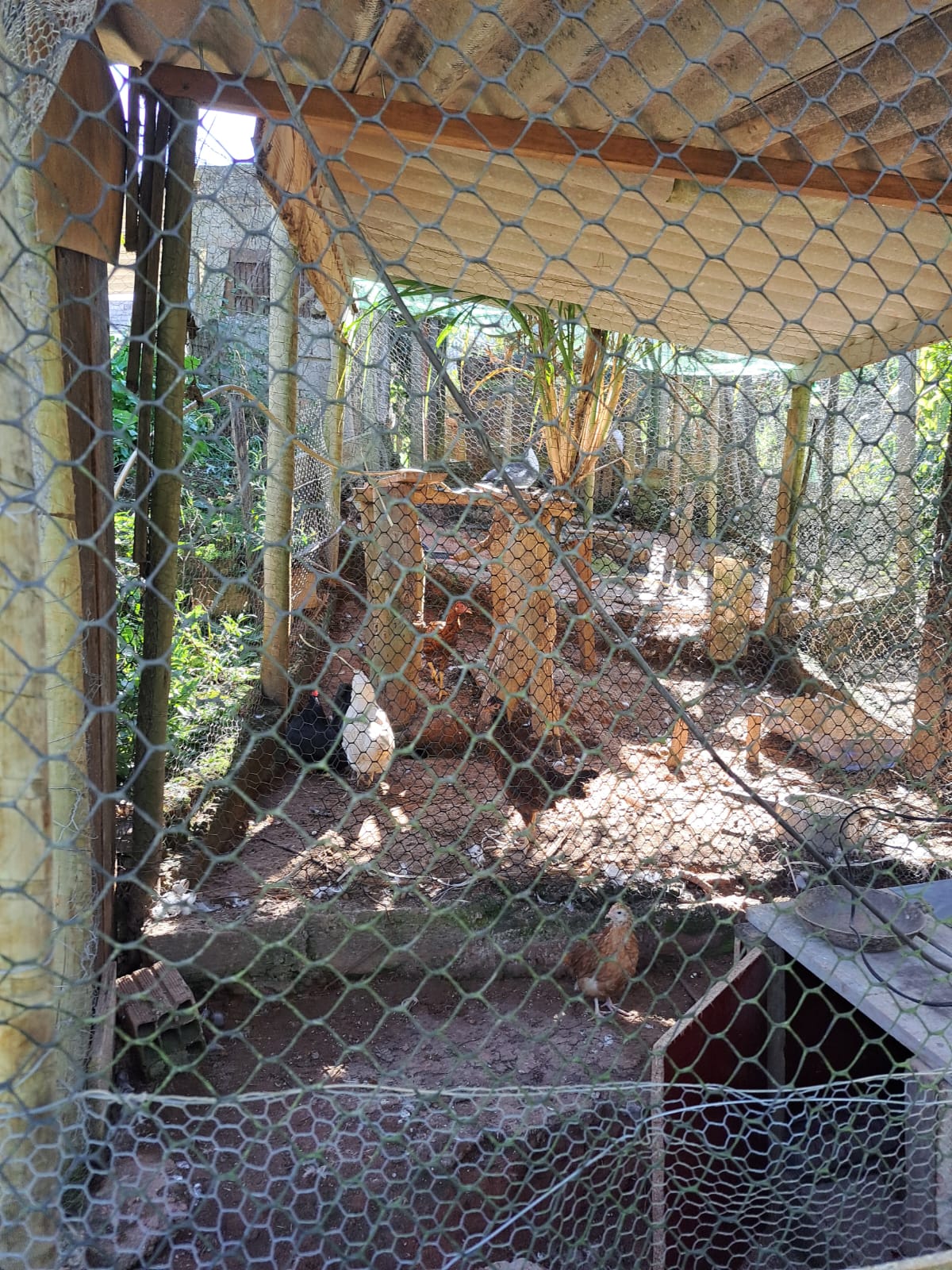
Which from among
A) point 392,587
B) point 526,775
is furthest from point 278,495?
point 526,775

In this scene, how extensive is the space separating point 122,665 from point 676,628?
438 cm

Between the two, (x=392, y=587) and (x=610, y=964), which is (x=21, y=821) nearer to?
(x=610, y=964)

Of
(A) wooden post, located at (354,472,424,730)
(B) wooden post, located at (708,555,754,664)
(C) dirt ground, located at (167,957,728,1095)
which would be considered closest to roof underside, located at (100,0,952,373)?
(A) wooden post, located at (354,472,424,730)

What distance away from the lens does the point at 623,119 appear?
4.09 ft

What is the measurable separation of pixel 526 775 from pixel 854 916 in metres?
1.91

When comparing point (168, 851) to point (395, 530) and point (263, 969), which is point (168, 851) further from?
point (395, 530)

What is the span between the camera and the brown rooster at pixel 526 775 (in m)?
3.77

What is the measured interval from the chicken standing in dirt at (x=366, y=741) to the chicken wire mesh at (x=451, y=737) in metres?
0.02

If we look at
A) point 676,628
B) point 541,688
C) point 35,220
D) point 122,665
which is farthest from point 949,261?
point 676,628

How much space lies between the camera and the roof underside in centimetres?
147

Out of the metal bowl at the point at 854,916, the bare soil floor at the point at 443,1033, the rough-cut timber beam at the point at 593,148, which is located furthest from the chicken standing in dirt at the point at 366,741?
the rough-cut timber beam at the point at 593,148

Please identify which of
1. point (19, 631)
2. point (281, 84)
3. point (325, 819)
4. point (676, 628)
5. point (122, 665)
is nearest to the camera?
point (19, 631)

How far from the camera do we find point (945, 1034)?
182 centimetres

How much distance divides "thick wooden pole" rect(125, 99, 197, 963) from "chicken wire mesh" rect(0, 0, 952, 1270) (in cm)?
1
